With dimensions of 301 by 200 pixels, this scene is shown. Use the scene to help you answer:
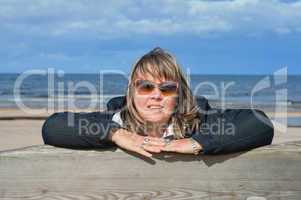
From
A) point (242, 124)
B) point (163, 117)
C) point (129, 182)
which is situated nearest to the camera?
point (129, 182)

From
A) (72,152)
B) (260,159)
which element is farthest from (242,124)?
(72,152)

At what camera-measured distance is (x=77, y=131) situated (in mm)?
1867

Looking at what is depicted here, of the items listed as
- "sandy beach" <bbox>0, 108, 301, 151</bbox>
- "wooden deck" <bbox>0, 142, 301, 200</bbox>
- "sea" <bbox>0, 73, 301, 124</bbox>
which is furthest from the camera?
"sea" <bbox>0, 73, 301, 124</bbox>

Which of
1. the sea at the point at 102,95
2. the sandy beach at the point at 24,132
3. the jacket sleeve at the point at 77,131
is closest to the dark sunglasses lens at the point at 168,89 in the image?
the jacket sleeve at the point at 77,131

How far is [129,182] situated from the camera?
1786 mm

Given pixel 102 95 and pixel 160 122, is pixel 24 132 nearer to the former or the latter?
pixel 160 122

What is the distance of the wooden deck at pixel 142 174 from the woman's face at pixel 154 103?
1.28ft

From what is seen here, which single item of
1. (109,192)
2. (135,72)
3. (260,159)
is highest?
(135,72)

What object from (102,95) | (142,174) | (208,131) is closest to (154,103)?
(208,131)

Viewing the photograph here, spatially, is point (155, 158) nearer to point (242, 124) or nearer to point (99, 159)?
point (99, 159)

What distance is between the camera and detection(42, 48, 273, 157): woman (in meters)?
1.82

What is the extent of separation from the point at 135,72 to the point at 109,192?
60cm

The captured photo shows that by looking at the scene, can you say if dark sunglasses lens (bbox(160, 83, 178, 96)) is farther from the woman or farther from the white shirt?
the white shirt

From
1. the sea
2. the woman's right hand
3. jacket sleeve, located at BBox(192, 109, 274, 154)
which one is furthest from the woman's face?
the sea
